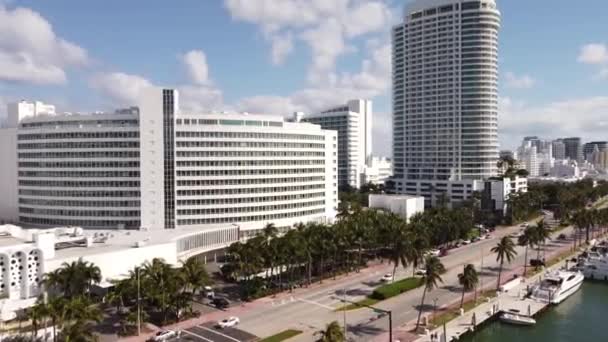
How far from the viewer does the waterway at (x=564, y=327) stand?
276ft

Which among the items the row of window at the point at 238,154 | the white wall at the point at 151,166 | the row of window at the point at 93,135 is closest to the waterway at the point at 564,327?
the row of window at the point at 238,154

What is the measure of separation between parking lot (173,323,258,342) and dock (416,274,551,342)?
27.8 meters

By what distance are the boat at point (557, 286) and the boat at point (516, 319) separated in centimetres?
1179

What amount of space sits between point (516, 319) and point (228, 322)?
53023mm

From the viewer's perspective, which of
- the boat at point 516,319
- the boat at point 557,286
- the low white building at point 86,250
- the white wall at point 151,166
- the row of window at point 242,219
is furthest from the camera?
the row of window at point 242,219

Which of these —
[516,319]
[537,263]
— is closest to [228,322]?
[516,319]

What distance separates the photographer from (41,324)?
244ft

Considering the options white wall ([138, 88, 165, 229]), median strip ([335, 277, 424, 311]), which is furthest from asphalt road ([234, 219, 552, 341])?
white wall ([138, 88, 165, 229])

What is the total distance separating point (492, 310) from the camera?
9069cm

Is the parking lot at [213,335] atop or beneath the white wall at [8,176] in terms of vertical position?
beneath

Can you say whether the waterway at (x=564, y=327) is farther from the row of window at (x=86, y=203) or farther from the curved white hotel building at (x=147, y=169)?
the row of window at (x=86, y=203)

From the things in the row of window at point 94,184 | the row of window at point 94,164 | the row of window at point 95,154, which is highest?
the row of window at point 95,154

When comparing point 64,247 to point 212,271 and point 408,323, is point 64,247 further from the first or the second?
point 408,323

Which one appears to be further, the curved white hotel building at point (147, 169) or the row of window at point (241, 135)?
the row of window at point (241, 135)
